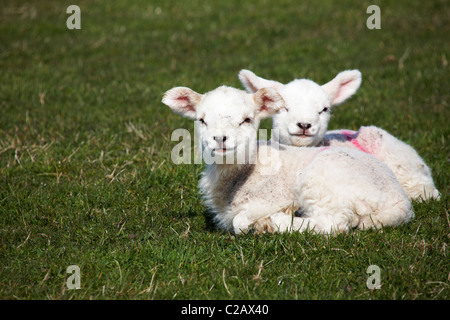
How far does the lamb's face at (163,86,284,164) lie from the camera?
15.0 feet

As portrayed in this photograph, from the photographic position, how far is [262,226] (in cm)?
485

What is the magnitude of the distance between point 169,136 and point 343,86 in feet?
8.34

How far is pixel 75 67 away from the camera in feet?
36.6

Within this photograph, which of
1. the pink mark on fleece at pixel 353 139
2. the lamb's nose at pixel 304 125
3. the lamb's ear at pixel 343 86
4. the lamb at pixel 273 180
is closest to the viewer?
the lamb at pixel 273 180

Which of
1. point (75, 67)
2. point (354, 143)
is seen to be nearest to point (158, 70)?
point (75, 67)

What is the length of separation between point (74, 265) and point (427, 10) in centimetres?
1320

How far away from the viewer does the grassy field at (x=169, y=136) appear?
4133 mm

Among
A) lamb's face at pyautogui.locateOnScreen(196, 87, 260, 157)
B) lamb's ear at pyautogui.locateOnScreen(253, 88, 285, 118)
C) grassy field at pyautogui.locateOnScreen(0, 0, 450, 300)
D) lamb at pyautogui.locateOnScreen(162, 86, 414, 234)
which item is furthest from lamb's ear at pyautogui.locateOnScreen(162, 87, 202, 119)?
grassy field at pyautogui.locateOnScreen(0, 0, 450, 300)

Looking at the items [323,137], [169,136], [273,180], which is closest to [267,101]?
[273,180]

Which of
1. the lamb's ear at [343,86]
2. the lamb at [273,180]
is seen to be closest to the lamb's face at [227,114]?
the lamb at [273,180]

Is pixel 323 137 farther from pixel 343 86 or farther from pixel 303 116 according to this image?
pixel 343 86

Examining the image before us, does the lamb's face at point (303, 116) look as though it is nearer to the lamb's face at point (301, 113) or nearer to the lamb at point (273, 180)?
the lamb's face at point (301, 113)

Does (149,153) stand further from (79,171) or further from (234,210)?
(234,210)

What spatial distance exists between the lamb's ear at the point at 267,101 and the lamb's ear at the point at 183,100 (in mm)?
533
